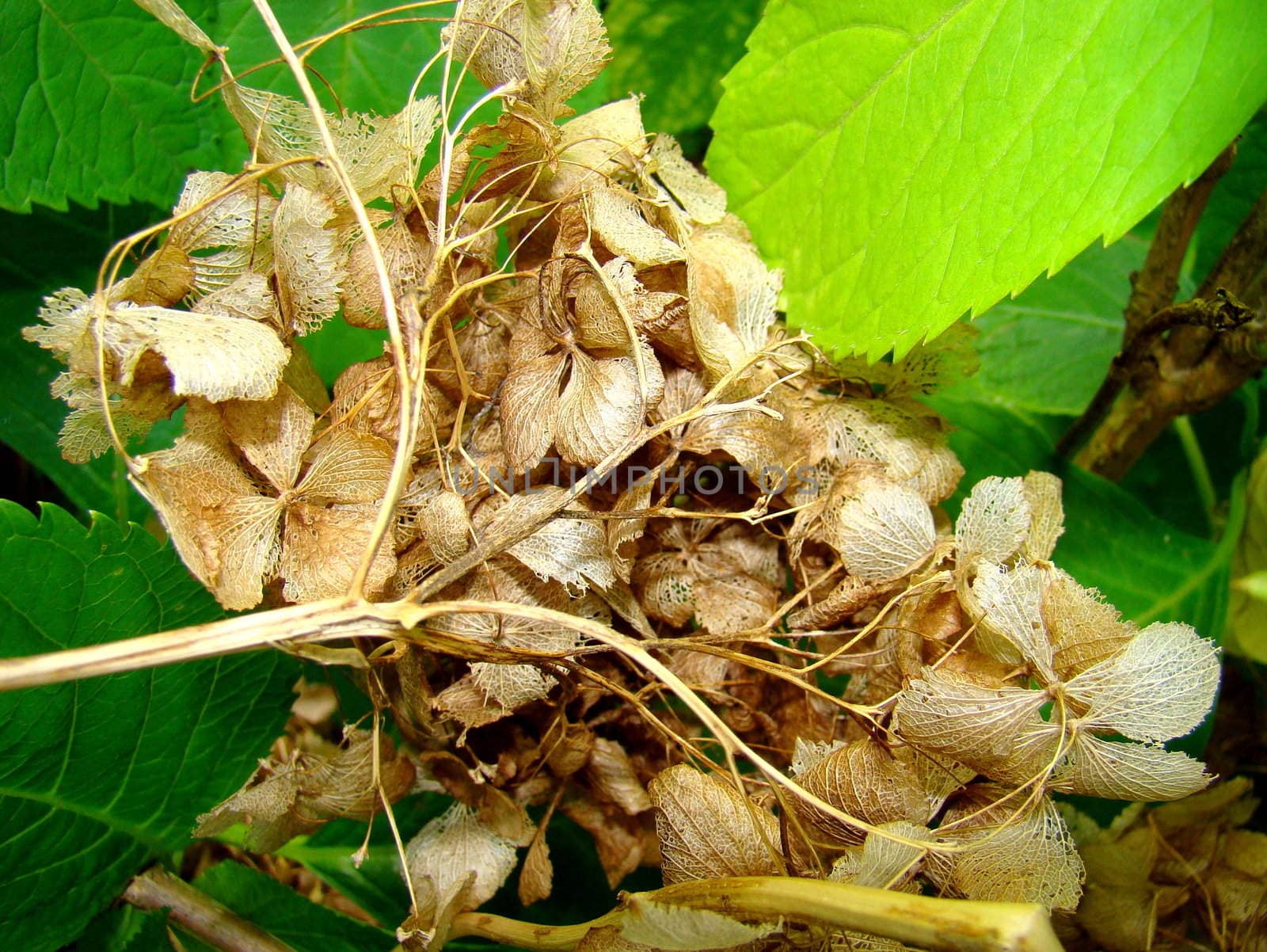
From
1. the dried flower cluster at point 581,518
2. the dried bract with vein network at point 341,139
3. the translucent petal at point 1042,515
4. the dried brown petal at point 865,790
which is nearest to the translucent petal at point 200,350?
the dried flower cluster at point 581,518

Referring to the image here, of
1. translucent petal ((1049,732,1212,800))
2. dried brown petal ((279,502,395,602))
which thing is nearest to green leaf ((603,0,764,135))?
dried brown petal ((279,502,395,602))

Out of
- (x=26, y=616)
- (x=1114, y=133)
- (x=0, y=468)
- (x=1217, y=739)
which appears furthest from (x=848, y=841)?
(x=0, y=468)

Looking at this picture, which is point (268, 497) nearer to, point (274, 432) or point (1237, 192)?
point (274, 432)

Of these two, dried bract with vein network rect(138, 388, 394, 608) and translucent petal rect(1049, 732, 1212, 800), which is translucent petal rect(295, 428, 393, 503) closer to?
dried bract with vein network rect(138, 388, 394, 608)

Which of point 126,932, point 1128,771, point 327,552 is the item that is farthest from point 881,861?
point 126,932

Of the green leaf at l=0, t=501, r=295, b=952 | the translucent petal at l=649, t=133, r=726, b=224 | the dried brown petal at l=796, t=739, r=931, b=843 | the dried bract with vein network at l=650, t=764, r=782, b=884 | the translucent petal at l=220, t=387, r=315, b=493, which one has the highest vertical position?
the translucent petal at l=649, t=133, r=726, b=224

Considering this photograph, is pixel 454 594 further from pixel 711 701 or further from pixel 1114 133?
pixel 1114 133
